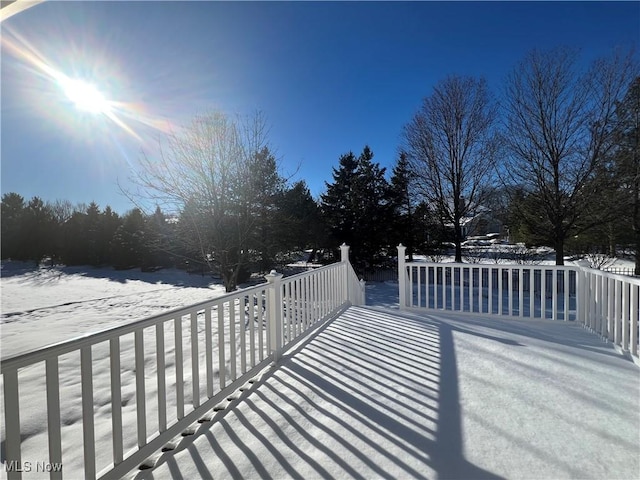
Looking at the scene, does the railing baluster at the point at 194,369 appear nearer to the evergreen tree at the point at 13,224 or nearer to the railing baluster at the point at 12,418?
the railing baluster at the point at 12,418

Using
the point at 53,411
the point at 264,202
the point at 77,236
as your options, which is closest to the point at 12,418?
the point at 53,411

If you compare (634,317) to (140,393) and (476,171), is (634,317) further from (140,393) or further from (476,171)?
(476,171)

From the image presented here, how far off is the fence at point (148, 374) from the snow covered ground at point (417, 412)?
101 millimetres

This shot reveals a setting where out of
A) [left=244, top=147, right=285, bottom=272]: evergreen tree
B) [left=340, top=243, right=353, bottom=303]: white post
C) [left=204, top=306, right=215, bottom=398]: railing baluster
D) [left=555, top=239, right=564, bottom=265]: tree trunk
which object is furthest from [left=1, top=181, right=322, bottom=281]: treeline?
[left=204, top=306, right=215, bottom=398]: railing baluster

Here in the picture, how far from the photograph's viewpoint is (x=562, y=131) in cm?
870

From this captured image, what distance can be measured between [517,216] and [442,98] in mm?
4728

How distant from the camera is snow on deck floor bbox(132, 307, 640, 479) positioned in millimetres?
1502

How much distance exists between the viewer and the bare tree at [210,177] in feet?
24.1

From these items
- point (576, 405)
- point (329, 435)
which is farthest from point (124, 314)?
point (576, 405)

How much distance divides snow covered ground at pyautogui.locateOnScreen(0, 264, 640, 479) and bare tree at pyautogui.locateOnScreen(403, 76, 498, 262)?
802cm

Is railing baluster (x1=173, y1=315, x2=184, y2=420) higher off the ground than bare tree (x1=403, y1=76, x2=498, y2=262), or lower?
lower

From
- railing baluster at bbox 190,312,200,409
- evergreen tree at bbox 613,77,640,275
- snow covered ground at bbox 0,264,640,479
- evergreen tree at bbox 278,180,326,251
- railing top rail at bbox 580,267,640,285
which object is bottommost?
snow covered ground at bbox 0,264,640,479

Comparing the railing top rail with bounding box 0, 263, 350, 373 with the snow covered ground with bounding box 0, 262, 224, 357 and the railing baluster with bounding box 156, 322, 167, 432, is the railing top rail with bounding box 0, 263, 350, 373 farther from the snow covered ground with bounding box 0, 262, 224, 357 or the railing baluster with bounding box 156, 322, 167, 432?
the snow covered ground with bounding box 0, 262, 224, 357

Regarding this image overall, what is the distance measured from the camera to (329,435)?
1741mm
